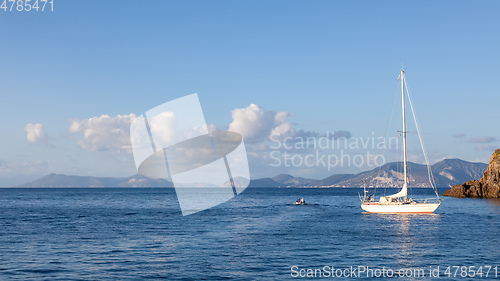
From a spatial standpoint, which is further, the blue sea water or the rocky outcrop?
the rocky outcrop

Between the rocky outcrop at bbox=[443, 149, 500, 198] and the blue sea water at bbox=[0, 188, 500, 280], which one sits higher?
the blue sea water at bbox=[0, 188, 500, 280]

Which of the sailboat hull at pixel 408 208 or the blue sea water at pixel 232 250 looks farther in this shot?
the sailboat hull at pixel 408 208

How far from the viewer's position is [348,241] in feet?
143

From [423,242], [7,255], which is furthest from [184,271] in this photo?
[423,242]

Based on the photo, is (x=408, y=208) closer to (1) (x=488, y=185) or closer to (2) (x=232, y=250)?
(2) (x=232, y=250)

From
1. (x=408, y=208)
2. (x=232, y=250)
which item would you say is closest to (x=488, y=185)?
(x=408, y=208)

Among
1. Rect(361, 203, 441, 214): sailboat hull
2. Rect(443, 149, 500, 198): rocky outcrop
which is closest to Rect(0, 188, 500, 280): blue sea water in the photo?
Rect(361, 203, 441, 214): sailboat hull

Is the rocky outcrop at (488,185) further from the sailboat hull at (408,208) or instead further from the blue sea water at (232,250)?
the blue sea water at (232,250)

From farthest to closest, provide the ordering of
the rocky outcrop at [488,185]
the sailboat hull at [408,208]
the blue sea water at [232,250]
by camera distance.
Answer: the rocky outcrop at [488,185] < the sailboat hull at [408,208] < the blue sea water at [232,250]

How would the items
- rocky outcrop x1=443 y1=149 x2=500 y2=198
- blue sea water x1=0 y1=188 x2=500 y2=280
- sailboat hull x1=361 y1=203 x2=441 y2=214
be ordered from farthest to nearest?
1. rocky outcrop x1=443 y1=149 x2=500 y2=198
2. sailboat hull x1=361 y1=203 x2=441 y2=214
3. blue sea water x1=0 y1=188 x2=500 y2=280

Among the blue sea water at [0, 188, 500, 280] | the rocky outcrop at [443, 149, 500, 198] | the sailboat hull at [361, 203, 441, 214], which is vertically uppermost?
the blue sea water at [0, 188, 500, 280]

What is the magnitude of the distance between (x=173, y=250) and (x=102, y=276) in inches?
414

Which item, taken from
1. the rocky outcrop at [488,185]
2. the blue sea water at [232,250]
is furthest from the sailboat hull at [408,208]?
the rocky outcrop at [488,185]

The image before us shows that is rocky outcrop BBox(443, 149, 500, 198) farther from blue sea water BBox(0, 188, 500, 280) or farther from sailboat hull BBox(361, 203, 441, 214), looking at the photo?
blue sea water BBox(0, 188, 500, 280)
